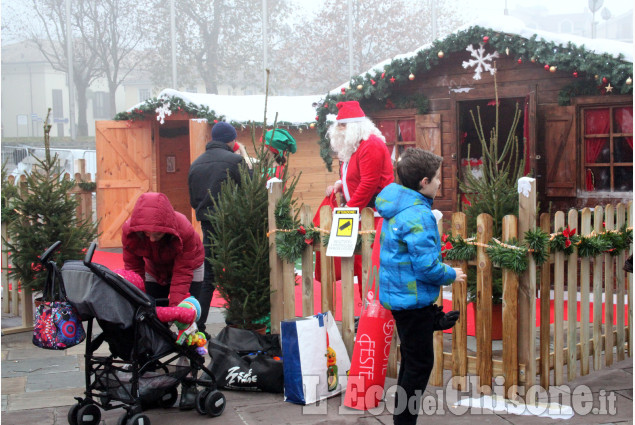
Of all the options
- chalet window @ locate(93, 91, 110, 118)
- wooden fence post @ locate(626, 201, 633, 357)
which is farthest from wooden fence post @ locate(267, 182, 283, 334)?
chalet window @ locate(93, 91, 110, 118)

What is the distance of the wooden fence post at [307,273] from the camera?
549 cm

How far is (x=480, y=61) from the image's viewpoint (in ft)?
32.8

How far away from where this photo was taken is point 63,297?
4.11 metres

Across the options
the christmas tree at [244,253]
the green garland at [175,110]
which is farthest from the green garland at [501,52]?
the christmas tree at [244,253]

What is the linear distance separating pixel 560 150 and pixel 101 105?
54.1 metres

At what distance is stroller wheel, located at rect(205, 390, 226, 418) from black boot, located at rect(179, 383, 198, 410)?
0.18m

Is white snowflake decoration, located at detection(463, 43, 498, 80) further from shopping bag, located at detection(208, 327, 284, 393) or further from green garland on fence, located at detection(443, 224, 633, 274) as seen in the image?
shopping bag, located at detection(208, 327, 284, 393)

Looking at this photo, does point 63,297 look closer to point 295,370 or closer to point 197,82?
point 295,370

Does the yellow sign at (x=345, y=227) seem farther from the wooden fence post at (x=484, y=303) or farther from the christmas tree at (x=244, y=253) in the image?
the wooden fence post at (x=484, y=303)

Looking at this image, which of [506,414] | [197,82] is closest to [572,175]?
[506,414]

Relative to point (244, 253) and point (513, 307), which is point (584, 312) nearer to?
point (513, 307)

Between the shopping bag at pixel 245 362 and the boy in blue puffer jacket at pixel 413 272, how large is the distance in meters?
1.26

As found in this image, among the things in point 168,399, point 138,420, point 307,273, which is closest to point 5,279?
point 168,399

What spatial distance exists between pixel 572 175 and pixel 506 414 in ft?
18.5
